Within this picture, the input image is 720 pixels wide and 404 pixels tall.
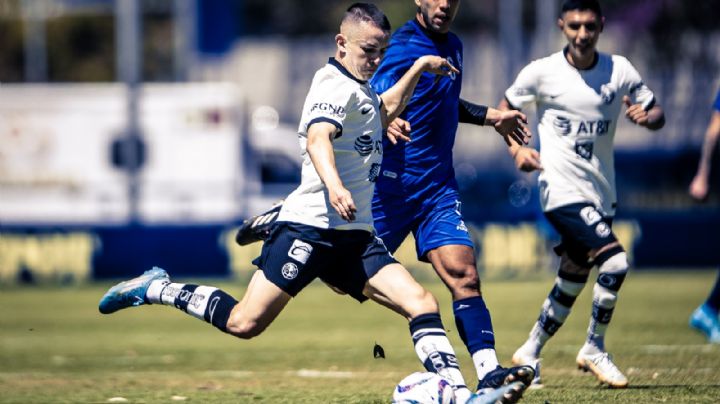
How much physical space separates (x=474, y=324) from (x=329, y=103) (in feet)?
5.86

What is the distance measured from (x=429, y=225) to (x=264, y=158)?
19880 mm

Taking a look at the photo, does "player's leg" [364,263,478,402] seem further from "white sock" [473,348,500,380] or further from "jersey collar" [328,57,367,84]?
"jersey collar" [328,57,367,84]

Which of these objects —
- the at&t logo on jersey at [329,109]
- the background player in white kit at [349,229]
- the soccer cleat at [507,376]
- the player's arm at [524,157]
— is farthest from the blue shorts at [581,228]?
the at&t logo on jersey at [329,109]

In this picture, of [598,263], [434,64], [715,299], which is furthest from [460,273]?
[715,299]

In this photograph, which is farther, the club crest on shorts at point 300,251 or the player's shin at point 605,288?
the player's shin at point 605,288

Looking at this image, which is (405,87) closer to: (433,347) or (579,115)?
(433,347)

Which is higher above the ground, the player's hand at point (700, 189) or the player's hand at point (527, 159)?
the player's hand at point (527, 159)

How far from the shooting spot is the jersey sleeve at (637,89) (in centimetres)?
991

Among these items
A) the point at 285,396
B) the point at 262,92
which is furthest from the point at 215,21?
the point at 285,396

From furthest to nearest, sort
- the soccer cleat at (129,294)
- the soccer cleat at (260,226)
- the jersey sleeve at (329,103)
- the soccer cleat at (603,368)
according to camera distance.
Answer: the soccer cleat at (603,368) < the soccer cleat at (129,294) < the soccer cleat at (260,226) < the jersey sleeve at (329,103)

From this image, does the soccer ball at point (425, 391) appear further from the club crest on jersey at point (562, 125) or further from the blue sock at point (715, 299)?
the blue sock at point (715, 299)

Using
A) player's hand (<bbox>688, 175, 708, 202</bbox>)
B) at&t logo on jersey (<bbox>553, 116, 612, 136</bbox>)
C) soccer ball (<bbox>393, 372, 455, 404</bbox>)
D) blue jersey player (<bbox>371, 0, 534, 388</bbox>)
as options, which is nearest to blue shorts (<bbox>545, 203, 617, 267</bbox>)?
at&t logo on jersey (<bbox>553, 116, 612, 136</bbox>)

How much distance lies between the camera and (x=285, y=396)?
9.29 meters

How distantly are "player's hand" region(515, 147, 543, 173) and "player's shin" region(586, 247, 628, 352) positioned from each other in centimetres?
97
